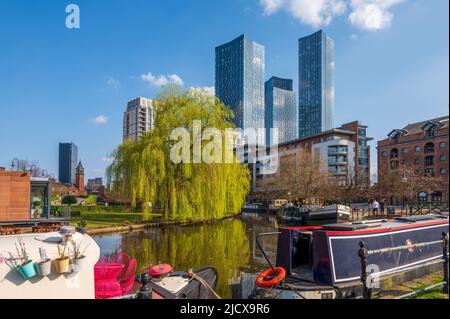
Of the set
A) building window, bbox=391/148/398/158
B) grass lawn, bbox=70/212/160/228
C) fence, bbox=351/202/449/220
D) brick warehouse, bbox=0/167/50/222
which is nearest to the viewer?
brick warehouse, bbox=0/167/50/222

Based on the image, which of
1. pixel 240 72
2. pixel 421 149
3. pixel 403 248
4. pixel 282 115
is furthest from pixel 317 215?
pixel 282 115

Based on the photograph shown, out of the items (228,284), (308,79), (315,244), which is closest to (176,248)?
(228,284)

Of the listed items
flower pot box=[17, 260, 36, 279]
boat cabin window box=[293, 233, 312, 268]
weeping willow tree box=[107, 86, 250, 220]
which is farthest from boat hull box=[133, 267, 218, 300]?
weeping willow tree box=[107, 86, 250, 220]

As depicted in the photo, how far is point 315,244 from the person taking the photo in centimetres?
647

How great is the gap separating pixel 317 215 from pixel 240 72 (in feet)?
118

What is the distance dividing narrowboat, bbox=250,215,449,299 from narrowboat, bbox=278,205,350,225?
17273 millimetres

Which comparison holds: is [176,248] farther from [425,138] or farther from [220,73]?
[425,138]

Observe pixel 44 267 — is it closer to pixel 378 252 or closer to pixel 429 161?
pixel 378 252

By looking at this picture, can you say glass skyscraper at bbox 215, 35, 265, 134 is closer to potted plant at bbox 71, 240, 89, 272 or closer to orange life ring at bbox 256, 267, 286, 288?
orange life ring at bbox 256, 267, 286, 288

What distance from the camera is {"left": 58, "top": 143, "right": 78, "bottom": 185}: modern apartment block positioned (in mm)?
67269

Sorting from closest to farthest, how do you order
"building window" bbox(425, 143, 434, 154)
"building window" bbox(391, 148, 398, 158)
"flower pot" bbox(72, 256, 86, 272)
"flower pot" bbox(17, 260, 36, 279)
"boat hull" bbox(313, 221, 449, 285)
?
"flower pot" bbox(17, 260, 36, 279), "flower pot" bbox(72, 256, 86, 272), "boat hull" bbox(313, 221, 449, 285), "building window" bbox(425, 143, 434, 154), "building window" bbox(391, 148, 398, 158)

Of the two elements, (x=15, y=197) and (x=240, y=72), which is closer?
(x=15, y=197)

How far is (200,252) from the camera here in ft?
44.7

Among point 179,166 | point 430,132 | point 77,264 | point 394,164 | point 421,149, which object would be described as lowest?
point 77,264
